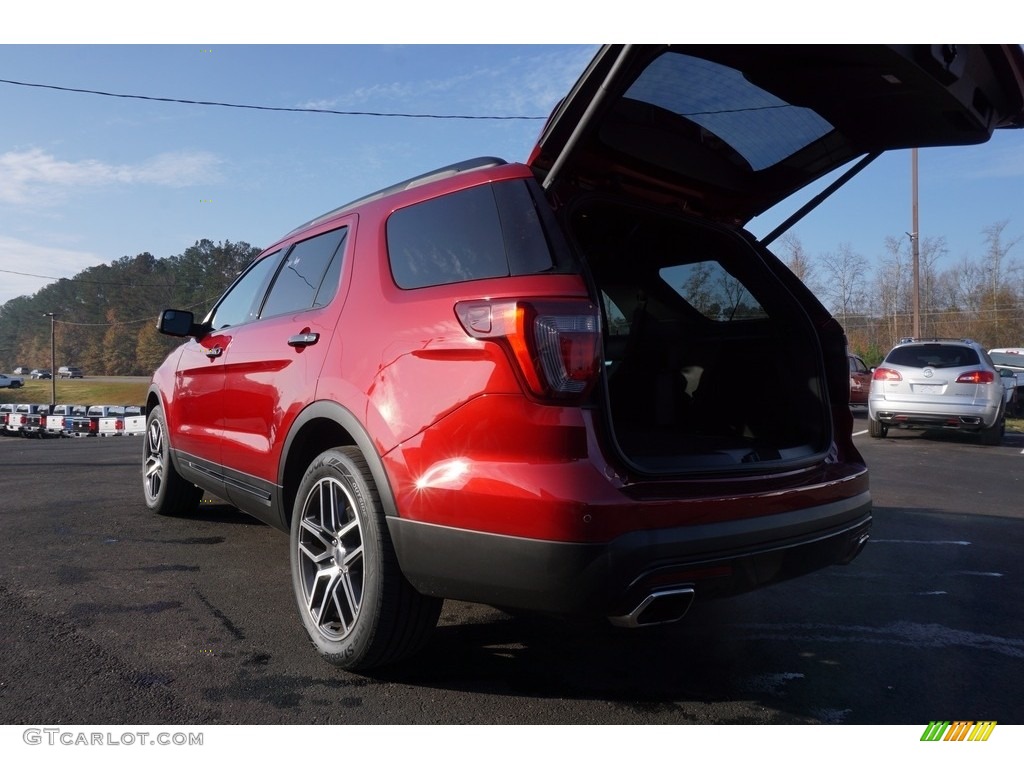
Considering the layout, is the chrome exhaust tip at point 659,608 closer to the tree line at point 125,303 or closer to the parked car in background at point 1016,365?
the parked car in background at point 1016,365

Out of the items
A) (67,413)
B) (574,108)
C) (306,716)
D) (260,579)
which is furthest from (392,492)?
(67,413)

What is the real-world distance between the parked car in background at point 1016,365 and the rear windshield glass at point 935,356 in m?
9.67

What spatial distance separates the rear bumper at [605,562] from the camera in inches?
84.1

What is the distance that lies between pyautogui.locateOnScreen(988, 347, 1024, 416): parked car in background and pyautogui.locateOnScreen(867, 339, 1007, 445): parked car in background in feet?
31.6

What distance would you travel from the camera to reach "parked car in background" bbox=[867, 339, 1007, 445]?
1086cm

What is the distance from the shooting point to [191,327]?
15.8 ft

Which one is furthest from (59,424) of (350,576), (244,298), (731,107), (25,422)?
(731,107)

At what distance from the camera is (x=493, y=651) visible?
3.00m

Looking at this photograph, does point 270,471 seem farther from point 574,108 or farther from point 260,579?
point 574,108

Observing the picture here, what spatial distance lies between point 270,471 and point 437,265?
138cm
